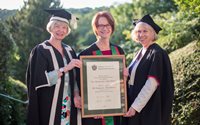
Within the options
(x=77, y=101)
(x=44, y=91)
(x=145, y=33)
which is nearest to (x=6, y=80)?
(x=44, y=91)

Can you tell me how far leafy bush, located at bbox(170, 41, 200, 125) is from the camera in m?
6.00

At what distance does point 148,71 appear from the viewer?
14.8 feet

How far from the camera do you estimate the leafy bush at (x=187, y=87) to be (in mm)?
6004

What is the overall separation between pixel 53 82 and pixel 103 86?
617 millimetres

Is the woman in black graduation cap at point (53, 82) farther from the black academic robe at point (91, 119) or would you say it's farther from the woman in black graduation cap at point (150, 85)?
the woman in black graduation cap at point (150, 85)

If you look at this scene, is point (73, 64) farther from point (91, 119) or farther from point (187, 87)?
point (187, 87)

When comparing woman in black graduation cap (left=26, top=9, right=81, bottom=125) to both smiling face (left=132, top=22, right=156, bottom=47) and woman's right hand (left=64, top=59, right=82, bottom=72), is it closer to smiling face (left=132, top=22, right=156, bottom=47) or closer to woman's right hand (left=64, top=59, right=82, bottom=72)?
→ woman's right hand (left=64, top=59, right=82, bottom=72)

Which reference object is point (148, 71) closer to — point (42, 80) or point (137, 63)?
point (137, 63)

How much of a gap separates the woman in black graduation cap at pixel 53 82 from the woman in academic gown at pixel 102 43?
27 cm

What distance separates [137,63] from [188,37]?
12.2ft

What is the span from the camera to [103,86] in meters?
4.55

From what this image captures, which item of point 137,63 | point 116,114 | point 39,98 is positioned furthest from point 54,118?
point 137,63

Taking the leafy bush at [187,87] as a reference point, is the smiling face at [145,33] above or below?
above

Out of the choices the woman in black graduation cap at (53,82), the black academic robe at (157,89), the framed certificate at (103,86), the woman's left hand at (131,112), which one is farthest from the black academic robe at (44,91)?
the black academic robe at (157,89)
